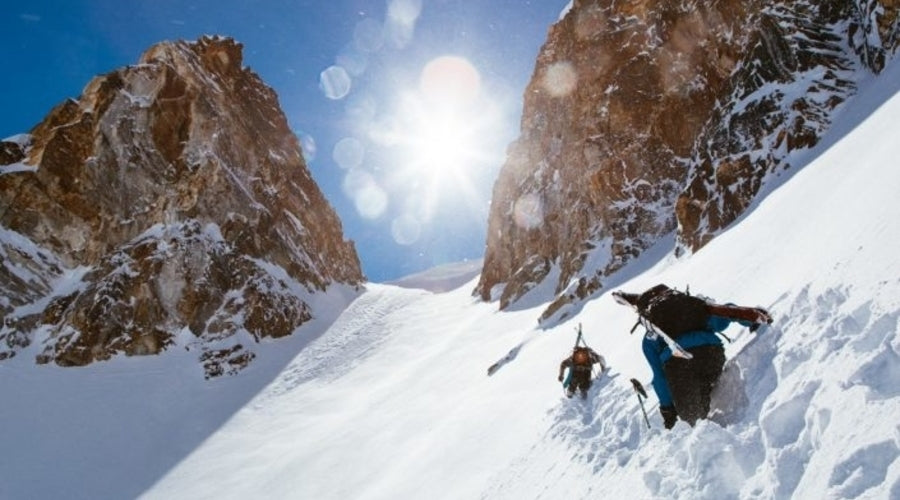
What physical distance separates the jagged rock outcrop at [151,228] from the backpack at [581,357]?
34575mm

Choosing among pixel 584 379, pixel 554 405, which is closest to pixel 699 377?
pixel 584 379

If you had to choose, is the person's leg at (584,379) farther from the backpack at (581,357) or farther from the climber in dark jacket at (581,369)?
the backpack at (581,357)

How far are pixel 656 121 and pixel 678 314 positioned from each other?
99.0 feet

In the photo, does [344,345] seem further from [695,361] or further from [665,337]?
[695,361]

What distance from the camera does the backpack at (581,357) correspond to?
10594 mm

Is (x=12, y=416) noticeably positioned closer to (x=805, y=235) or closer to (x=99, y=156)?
(x=99, y=156)

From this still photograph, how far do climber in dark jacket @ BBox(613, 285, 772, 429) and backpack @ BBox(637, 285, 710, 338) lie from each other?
0.03 feet

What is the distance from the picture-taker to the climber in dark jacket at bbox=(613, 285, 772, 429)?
5629 millimetres

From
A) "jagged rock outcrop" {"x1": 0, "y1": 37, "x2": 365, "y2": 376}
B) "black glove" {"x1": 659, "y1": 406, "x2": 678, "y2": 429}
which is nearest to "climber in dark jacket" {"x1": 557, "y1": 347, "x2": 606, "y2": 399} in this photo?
"black glove" {"x1": 659, "y1": 406, "x2": 678, "y2": 429}

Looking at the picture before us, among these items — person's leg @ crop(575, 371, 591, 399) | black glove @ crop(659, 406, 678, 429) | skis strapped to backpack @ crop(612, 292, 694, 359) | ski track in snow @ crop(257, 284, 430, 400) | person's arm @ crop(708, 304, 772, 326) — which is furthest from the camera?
ski track in snow @ crop(257, 284, 430, 400)

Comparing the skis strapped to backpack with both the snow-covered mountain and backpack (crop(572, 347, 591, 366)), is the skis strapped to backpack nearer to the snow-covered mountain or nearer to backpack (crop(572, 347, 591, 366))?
the snow-covered mountain

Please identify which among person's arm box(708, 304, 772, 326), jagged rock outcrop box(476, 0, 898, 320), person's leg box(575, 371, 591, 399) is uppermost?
jagged rock outcrop box(476, 0, 898, 320)

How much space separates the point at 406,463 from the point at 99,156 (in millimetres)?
46876

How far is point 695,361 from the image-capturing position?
564 cm
